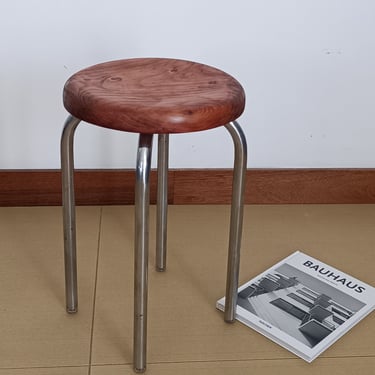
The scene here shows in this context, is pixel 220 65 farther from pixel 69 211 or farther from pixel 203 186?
pixel 69 211

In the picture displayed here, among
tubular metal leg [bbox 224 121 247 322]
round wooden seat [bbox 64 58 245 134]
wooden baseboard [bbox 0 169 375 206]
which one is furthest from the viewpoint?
wooden baseboard [bbox 0 169 375 206]

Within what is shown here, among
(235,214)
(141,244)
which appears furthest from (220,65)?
(141,244)

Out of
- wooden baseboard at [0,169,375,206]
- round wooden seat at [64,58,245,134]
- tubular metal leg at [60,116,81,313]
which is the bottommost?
wooden baseboard at [0,169,375,206]

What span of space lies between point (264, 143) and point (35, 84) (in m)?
0.50

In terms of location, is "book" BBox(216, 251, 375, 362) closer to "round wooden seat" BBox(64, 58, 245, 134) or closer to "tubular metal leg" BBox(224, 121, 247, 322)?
"tubular metal leg" BBox(224, 121, 247, 322)

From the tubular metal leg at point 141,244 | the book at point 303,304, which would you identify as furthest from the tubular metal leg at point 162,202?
A: the tubular metal leg at point 141,244

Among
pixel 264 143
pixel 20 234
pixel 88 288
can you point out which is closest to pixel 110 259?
pixel 88 288

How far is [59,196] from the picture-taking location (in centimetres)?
160

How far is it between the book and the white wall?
32cm

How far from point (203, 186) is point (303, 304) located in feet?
1.36

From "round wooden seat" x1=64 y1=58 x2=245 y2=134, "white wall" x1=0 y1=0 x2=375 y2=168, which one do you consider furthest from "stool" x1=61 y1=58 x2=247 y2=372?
"white wall" x1=0 y1=0 x2=375 y2=168

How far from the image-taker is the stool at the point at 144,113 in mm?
972

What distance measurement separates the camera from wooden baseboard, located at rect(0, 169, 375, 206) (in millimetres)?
1587

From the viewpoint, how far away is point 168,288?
135 centimetres
